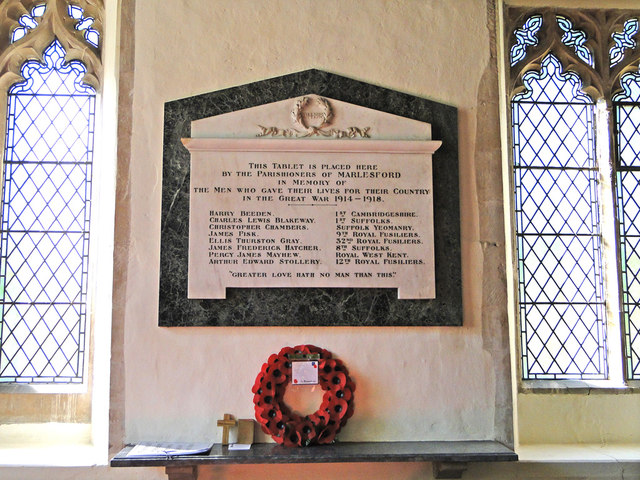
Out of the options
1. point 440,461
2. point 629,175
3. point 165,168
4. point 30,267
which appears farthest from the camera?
point 629,175

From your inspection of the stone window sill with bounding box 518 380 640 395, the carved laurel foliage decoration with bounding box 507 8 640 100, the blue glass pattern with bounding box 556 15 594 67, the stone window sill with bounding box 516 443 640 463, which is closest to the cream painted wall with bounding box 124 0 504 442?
the stone window sill with bounding box 516 443 640 463

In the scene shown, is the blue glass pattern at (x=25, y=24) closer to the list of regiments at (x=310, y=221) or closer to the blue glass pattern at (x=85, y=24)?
the blue glass pattern at (x=85, y=24)

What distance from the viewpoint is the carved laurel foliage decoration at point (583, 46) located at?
15.8 feet

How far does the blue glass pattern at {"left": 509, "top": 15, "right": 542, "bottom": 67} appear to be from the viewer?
485cm

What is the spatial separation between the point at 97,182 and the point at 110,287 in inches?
29.3

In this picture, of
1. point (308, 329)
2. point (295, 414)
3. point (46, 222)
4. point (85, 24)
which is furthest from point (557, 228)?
point (85, 24)

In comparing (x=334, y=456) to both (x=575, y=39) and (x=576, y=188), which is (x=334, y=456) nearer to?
(x=576, y=188)

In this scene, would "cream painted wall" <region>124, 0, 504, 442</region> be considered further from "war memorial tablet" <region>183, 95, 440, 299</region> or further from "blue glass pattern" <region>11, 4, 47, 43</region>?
"blue glass pattern" <region>11, 4, 47, 43</region>

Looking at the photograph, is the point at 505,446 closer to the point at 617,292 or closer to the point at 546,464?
the point at 546,464

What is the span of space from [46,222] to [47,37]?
49.0 inches

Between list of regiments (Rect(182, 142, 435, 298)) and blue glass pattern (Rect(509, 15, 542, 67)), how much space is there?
1270 millimetres

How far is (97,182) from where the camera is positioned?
4.54 m

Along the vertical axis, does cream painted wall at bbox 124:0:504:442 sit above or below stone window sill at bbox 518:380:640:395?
above

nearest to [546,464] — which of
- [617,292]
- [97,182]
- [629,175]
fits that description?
[617,292]
